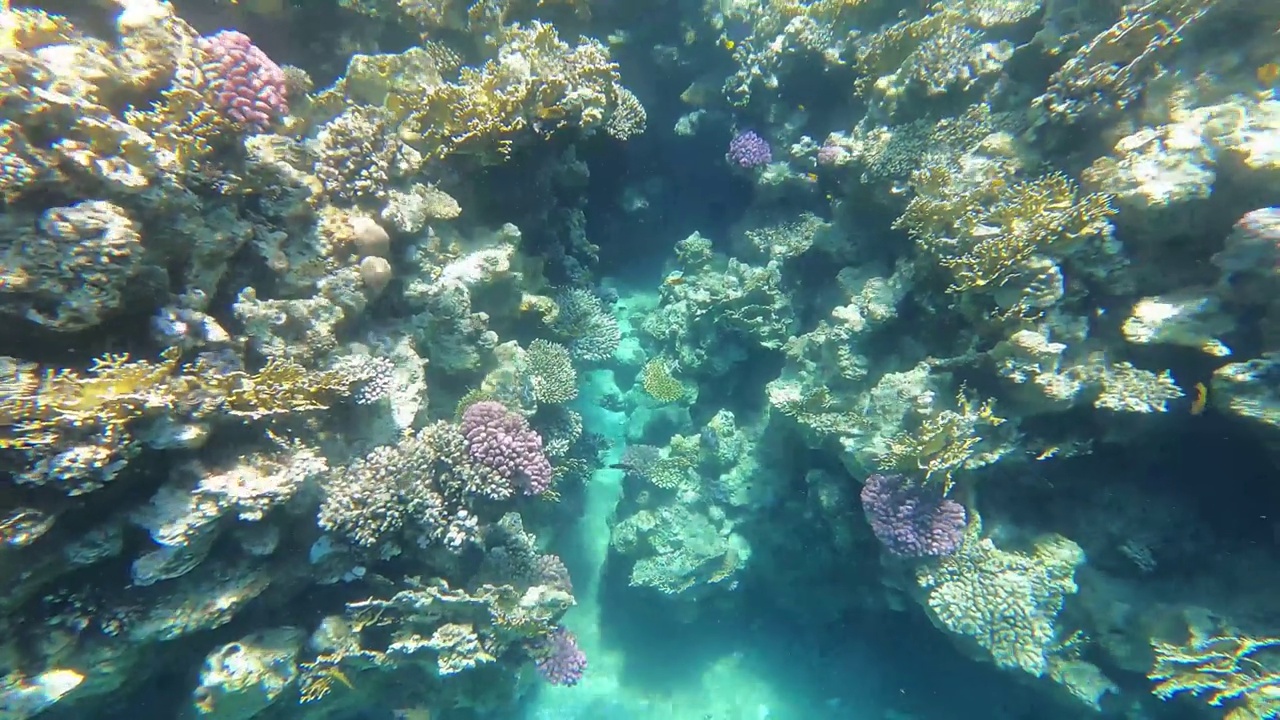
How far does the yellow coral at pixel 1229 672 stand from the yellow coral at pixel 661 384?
5669 millimetres

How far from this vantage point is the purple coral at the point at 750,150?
848cm

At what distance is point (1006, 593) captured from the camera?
5.96 meters

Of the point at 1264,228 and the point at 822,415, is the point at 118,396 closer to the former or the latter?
the point at 822,415

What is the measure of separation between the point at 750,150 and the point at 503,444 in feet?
18.4

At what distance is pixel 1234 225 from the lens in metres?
4.59

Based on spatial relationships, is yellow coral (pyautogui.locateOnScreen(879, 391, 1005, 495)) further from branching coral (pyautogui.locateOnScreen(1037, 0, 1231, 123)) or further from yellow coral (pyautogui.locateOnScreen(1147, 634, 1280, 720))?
branching coral (pyautogui.locateOnScreen(1037, 0, 1231, 123))

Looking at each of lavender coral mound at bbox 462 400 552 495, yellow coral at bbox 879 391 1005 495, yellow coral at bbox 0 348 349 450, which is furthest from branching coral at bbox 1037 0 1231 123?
yellow coral at bbox 0 348 349 450

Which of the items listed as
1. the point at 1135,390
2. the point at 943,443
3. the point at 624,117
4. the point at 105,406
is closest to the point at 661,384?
the point at 624,117

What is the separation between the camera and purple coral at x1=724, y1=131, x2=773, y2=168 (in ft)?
27.8

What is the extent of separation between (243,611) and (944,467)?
612 centimetres

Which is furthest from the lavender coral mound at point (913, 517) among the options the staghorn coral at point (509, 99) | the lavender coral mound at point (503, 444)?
the staghorn coral at point (509, 99)

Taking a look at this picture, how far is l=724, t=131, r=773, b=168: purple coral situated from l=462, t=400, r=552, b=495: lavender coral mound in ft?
17.0

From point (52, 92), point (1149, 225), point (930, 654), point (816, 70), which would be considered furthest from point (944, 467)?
point (52, 92)

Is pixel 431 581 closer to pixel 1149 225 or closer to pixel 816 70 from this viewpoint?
pixel 1149 225
